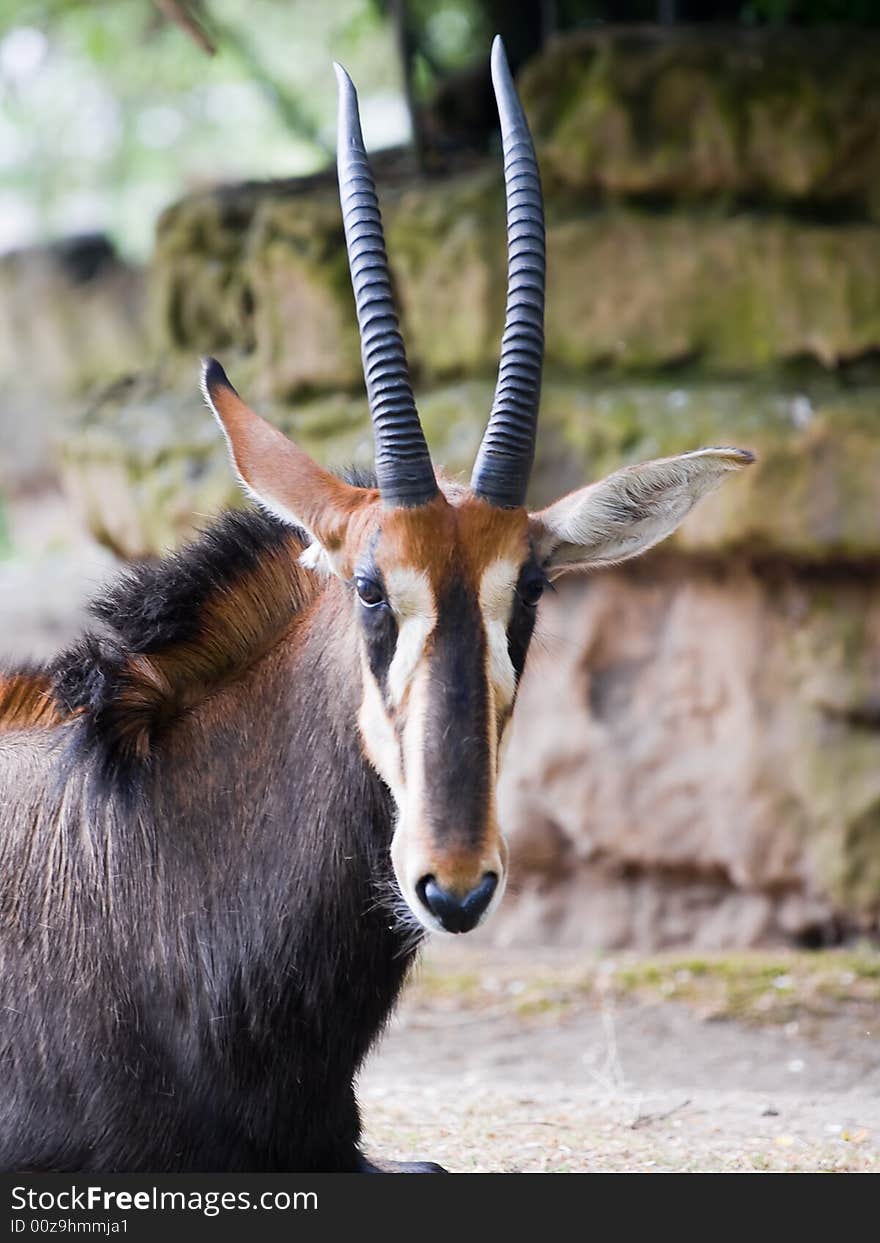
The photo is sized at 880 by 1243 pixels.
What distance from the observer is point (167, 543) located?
11.2 m

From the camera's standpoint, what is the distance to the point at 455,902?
4156 mm

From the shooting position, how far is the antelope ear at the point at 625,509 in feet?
16.0

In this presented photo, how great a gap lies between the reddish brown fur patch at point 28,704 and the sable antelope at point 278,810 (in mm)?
284

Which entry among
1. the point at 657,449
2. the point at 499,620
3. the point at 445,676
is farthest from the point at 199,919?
the point at 657,449

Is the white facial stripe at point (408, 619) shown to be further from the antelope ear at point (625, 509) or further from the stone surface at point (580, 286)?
the stone surface at point (580, 286)

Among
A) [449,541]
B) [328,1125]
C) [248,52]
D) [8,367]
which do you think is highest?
[248,52]

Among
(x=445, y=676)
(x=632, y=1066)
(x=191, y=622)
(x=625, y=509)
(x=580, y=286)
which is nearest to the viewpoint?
(x=445, y=676)

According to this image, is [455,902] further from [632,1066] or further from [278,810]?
[632,1066]

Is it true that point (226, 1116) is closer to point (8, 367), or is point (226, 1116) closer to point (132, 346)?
point (132, 346)

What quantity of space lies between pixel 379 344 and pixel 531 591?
2.95 ft

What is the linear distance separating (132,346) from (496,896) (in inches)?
518

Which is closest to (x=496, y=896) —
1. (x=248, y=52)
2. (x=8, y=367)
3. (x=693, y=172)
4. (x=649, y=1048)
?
(x=649, y=1048)

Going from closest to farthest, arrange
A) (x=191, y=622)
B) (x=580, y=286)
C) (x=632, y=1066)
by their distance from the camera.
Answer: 1. (x=191, y=622)
2. (x=632, y=1066)
3. (x=580, y=286)

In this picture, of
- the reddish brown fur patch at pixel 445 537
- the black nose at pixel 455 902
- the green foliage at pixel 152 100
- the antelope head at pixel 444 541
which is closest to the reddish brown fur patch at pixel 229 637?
the antelope head at pixel 444 541
